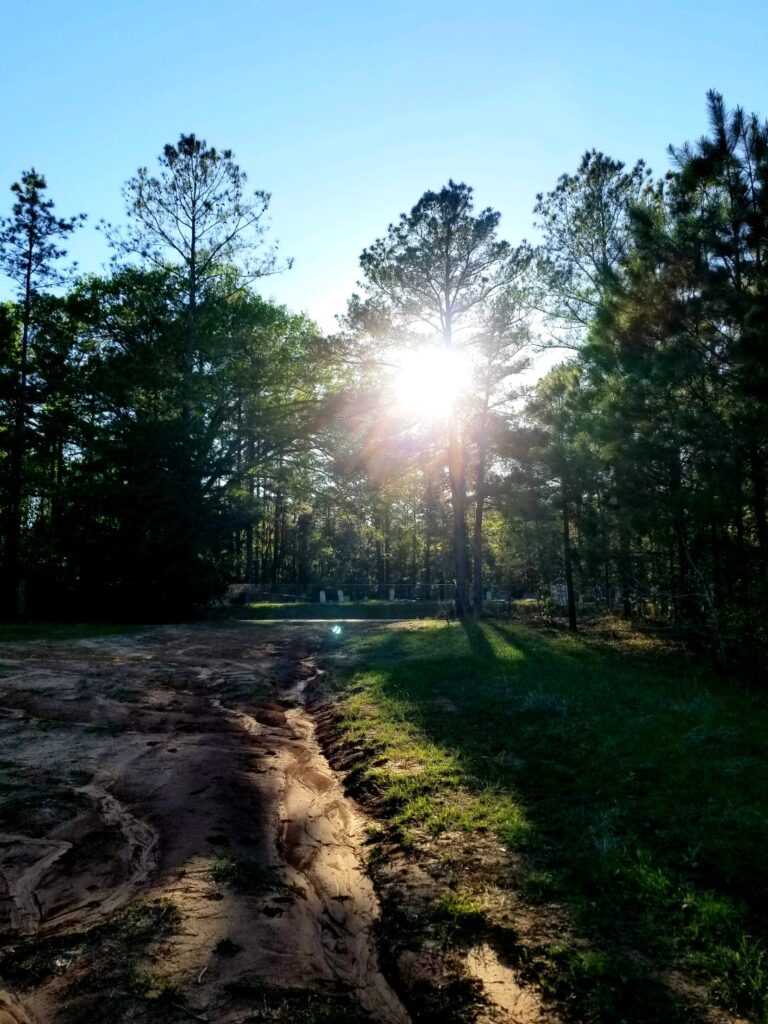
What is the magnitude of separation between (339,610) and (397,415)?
1166 cm

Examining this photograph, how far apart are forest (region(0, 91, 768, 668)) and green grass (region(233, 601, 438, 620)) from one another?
2.78 m

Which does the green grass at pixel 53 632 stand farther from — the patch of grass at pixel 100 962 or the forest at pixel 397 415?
the patch of grass at pixel 100 962

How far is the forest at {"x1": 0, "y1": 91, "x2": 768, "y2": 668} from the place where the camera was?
9977mm

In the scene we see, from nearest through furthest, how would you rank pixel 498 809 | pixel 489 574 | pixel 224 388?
1. pixel 498 809
2. pixel 224 388
3. pixel 489 574

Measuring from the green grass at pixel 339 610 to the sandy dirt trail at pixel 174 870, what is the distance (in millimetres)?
18804

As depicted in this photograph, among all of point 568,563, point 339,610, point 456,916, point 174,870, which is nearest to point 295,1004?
point 456,916

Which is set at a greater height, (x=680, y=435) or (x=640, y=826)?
(x=680, y=435)

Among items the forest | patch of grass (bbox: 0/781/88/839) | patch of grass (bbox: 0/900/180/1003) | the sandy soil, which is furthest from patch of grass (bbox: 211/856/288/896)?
the forest

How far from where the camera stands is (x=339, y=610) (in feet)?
101

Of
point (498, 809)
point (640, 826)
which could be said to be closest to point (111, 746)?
point (498, 809)

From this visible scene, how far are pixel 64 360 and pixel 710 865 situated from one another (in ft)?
90.7

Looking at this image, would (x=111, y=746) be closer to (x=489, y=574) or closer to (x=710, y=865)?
(x=710, y=865)

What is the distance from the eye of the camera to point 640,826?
15.0 ft

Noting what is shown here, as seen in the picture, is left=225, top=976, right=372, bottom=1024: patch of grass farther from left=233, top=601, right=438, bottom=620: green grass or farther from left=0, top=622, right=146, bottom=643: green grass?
left=233, top=601, right=438, bottom=620: green grass
